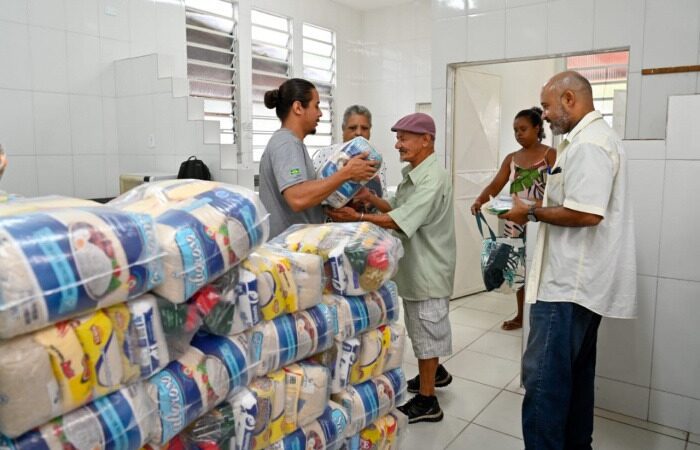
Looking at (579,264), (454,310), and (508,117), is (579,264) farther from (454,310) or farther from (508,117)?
(508,117)

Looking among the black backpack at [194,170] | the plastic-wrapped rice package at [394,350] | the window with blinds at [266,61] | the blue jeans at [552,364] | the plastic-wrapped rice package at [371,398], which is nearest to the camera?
the plastic-wrapped rice package at [371,398]

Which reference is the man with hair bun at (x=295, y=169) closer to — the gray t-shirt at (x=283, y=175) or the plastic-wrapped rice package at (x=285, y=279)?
the gray t-shirt at (x=283, y=175)

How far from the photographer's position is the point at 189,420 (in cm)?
115

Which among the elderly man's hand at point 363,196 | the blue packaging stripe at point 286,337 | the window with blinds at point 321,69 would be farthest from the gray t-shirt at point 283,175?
the window with blinds at point 321,69

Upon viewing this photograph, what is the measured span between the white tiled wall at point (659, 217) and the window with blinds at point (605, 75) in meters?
2.34

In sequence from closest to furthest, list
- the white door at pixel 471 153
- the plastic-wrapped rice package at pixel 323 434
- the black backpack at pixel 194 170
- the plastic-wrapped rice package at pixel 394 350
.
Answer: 1. the plastic-wrapped rice package at pixel 323 434
2. the plastic-wrapped rice package at pixel 394 350
3. the black backpack at pixel 194 170
4. the white door at pixel 471 153

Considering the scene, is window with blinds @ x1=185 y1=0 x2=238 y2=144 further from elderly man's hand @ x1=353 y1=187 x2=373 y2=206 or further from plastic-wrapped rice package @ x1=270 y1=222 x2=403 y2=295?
plastic-wrapped rice package @ x1=270 y1=222 x2=403 y2=295

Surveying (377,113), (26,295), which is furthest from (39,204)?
(377,113)

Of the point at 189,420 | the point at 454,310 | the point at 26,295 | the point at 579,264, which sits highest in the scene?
the point at 26,295

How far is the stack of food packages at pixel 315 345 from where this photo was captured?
4.20 ft

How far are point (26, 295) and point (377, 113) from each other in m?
6.54

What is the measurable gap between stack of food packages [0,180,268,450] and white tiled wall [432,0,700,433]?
83.8 inches

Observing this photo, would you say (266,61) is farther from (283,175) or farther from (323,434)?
(323,434)

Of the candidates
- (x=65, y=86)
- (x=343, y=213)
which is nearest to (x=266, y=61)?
(x=65, y=86)
